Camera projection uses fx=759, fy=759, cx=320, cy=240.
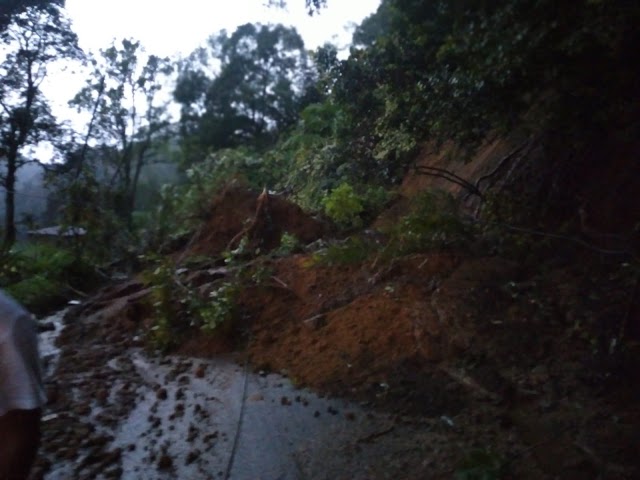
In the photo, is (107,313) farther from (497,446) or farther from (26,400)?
(26,400)

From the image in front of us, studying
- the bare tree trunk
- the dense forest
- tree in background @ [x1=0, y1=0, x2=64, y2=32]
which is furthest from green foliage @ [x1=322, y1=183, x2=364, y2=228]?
the bare tree trunk

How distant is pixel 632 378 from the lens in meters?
5.45

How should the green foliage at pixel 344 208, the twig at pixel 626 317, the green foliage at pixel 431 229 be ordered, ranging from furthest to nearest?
the green foliage at pixel 344 208 → the green foliage at pixel 431 229 → the twig at pixel 626 317

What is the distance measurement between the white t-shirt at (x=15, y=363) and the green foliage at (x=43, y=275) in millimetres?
10534

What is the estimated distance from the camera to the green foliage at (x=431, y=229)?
25.7 ft

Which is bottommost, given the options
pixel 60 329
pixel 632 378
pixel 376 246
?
pixel 60 329

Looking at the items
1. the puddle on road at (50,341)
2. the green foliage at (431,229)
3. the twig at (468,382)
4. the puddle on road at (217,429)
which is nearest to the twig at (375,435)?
Result: the puddle on road at (217,429)

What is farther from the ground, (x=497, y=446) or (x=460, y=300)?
(x=460, y=300)

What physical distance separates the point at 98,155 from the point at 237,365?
45.6 feet

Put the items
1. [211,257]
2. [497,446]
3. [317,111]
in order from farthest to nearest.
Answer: [317,111] → [211,257] → [497,446]

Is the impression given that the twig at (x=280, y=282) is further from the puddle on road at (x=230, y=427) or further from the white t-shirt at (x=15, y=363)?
the white t-shirt at (x=15, y=363)

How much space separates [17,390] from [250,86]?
29.8m

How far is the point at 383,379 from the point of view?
639 cm

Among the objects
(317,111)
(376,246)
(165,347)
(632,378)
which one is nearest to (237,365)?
(165,347)
